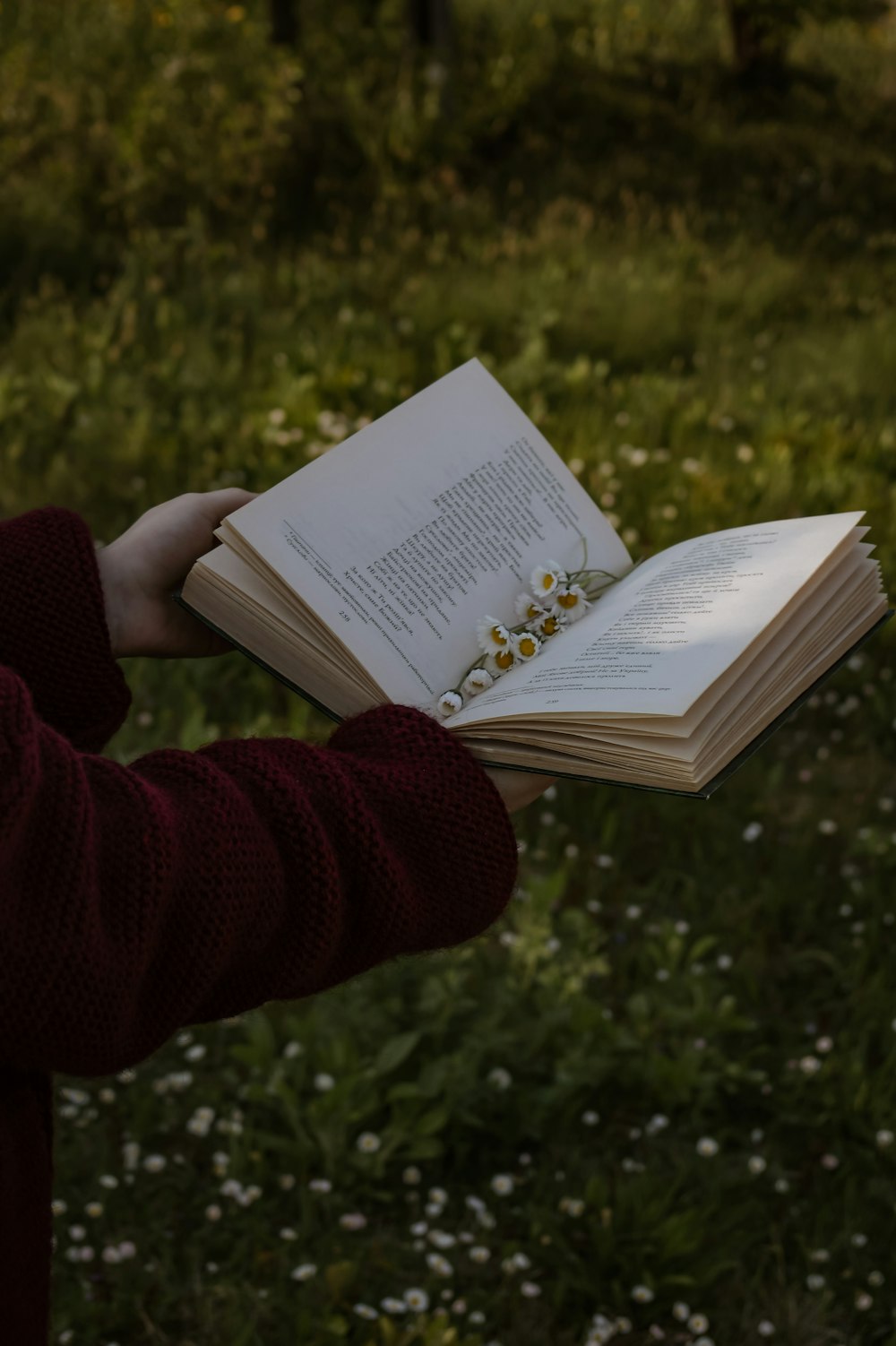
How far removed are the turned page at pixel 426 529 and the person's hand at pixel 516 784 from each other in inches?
4.4

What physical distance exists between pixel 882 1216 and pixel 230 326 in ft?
11.5

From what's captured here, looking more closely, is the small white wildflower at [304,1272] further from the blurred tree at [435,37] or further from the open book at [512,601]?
the blurred tree at [435,37]

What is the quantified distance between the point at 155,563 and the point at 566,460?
8.20 feet

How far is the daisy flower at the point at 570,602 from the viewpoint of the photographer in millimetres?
1436

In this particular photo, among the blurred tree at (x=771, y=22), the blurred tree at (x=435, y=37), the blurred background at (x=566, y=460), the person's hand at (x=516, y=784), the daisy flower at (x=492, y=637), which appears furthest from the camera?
the blurred tree at (x=771, y=22)

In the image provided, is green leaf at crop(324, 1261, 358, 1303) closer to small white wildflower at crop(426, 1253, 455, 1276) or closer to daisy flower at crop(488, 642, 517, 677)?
small white wildflower at crop(426, 1253, 455, 1276)

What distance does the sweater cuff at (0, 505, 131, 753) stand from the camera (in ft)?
4.24

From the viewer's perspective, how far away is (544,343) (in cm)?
448

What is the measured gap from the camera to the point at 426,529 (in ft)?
4.57

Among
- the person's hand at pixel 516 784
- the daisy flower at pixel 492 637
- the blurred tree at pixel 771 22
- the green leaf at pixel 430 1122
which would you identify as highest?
the daisy flower at pixel 492 637

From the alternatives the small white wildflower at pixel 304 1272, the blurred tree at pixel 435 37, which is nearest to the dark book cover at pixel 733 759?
the small white wildflower at pixel 304 1272

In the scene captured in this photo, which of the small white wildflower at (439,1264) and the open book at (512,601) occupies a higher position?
the open book at (512,601)

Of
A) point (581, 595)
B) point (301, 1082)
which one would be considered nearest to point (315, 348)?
point (301, 1082)

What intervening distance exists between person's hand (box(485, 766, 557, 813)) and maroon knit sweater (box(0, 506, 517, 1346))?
77 millimetres
